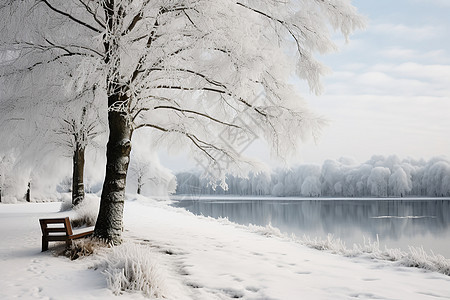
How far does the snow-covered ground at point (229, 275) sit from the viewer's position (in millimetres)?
4668

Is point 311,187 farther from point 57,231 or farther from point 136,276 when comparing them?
point 136,276

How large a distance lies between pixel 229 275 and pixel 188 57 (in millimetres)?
4688

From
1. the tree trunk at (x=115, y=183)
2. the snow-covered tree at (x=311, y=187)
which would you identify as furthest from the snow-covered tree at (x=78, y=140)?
the snow-covered tree at (x=311, y=187)

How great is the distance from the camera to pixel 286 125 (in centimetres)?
830

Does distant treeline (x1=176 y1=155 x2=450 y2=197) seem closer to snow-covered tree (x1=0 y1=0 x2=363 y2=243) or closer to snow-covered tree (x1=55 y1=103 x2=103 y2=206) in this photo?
snow-covered tree (x1=55 y1=103 x2=103 y2=206)

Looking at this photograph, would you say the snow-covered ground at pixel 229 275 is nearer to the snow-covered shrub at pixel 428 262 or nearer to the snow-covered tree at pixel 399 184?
the snow-covered shrub at pixel 428 262

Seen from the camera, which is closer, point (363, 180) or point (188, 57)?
point (188, 57)

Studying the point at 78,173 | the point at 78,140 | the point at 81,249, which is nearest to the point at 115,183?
the point at 81,249

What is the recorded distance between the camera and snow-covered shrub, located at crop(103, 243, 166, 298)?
4512 millimetres

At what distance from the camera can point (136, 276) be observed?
4621 millimetres

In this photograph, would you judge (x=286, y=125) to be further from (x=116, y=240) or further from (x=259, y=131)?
(x=116, y=240)

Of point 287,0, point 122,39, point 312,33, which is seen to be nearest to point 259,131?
point 312,33

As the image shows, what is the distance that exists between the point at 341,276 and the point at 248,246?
9.20 feet

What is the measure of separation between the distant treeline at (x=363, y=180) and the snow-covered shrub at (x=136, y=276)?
201ft
